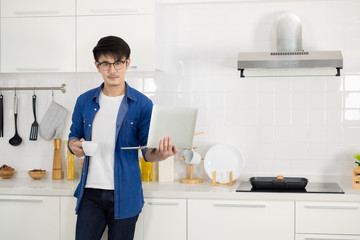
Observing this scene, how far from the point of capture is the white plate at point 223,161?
147 inches

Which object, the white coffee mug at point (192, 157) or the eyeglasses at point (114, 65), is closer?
the eyeglasses at point (114, 65)

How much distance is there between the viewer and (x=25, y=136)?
4102 millimetres

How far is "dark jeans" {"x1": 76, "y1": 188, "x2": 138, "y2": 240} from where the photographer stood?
2.92 metres

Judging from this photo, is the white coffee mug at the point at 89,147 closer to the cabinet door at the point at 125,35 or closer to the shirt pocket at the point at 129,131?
the shirt pocket at the point at 129,131

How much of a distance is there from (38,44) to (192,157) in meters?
1.34

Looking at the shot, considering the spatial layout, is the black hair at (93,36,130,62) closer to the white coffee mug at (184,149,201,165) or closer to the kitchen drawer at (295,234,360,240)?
the white coffee mug at (184,149,201,165)

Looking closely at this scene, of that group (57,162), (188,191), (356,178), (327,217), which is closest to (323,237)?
(327,217)

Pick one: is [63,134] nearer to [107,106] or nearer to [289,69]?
[107,106]

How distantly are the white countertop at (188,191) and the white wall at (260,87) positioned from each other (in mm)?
308

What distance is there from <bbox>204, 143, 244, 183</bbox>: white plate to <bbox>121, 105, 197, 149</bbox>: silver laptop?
1007 mm

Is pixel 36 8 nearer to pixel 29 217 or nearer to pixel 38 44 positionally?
pixel 38 44

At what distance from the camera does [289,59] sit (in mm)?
3385

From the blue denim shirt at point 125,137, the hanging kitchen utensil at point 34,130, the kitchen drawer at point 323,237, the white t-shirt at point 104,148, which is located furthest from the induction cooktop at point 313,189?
the hanging kitchen utensil at point 34,130

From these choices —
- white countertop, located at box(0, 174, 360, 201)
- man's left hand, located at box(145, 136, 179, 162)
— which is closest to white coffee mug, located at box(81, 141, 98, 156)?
man's left hand, located at box(145, 136, 179, 162)
